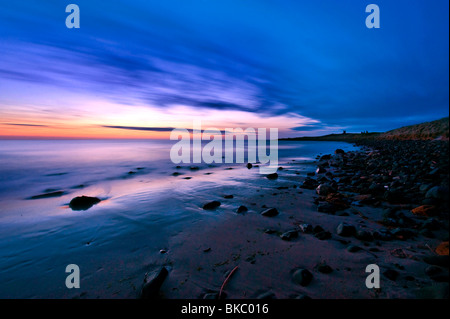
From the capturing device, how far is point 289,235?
3.95 meters

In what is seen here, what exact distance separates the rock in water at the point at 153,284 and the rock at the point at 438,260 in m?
4.21

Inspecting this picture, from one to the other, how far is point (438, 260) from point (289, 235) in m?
2.21

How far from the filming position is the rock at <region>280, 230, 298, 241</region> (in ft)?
12.8

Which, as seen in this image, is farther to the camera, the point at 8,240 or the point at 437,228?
the point at 8,240

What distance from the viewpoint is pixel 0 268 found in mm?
3586

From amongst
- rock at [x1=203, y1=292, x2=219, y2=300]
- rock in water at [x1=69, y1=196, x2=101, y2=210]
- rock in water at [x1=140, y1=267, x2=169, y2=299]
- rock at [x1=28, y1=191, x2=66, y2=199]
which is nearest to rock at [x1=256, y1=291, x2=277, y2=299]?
rock at [x1=203, y1=292, x2=219, y2=300]

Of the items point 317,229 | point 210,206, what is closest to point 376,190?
point 317,229

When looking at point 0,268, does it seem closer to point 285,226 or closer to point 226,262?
point 226,262

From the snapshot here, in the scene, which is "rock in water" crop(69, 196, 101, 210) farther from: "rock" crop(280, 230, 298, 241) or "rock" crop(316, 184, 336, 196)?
"rock" crop(316, 184, 336, 196)

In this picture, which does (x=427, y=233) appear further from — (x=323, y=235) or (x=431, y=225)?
(x=323, y=235)
